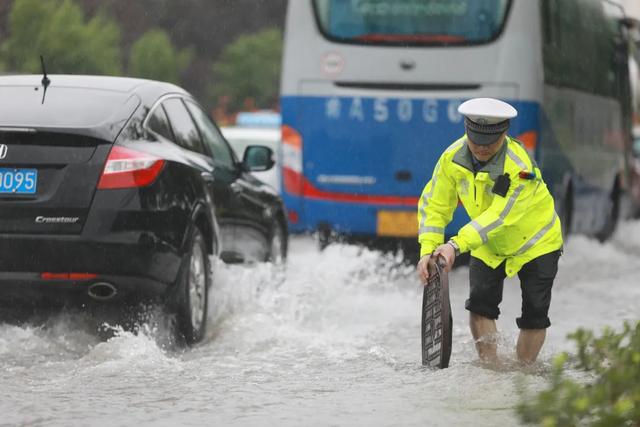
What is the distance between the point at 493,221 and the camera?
24.7ft

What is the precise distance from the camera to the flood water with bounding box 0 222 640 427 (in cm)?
684

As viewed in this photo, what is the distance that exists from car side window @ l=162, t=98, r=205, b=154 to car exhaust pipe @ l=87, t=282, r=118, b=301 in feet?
4.29

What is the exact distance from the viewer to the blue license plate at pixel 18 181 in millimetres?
8406

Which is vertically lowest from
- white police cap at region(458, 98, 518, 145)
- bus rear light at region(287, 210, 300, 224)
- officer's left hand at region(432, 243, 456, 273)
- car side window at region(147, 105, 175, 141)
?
bus rear light at region(287, 210, 300, 224)

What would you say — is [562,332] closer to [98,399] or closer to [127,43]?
[98,399]

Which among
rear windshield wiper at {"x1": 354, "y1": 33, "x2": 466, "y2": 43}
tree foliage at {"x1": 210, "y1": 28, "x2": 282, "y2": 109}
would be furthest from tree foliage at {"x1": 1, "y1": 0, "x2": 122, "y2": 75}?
rear windshield wiper at {"x1": 354, "y1": 33, "x2": 466, "y2": 43}

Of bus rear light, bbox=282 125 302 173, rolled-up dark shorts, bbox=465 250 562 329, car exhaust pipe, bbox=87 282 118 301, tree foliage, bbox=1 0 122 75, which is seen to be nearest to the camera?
rolled-up dark shorts, bbox=465 250 562 329

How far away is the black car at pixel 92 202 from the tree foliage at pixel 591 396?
3777mm

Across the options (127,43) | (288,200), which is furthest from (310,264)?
(127,43)

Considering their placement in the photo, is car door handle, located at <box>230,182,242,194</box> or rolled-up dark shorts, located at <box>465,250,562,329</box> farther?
car door handle, located at <box>230,182,242,194</box>

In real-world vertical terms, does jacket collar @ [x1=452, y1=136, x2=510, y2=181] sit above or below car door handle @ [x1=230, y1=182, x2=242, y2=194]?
above

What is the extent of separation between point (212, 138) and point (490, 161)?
3.33m

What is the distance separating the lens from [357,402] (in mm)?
7129

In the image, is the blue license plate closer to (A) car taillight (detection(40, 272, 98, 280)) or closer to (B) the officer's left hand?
(A) car taillight (detection(40, 272, 98, 280))
